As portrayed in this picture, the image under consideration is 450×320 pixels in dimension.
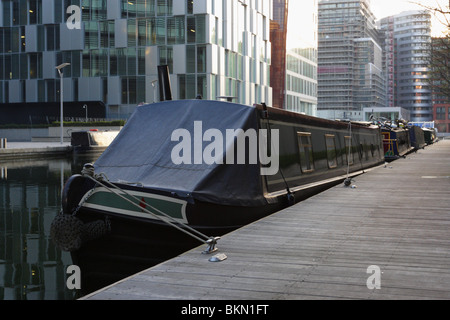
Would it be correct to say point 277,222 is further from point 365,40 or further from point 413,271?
point 365,40

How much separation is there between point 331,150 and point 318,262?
29.6 feet

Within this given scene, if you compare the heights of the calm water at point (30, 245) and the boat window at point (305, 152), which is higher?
the boat window at point (305, 152)

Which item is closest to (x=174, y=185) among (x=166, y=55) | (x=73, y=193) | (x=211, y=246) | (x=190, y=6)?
(x=73, y=193)

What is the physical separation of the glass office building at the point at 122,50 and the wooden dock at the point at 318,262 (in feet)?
147

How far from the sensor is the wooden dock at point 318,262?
4.81 meters

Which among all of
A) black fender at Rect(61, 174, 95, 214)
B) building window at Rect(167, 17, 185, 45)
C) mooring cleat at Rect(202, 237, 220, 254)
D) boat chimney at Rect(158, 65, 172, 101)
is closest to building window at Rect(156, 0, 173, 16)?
building window at Rect(167, 17, 185, 45)

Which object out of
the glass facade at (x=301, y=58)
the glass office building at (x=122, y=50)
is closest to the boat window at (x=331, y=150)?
the glass office building at (x=122, y=50)

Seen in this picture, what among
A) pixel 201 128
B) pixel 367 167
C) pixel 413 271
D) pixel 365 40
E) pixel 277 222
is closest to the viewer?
pixel 413 271

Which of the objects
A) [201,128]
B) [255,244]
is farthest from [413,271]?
[201,128]

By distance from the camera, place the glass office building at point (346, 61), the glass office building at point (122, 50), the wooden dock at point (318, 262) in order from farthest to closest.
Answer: the glass office building at point (346, 61) → the glass office building at point (122, 50) → the wooden dock at point (318, 262)

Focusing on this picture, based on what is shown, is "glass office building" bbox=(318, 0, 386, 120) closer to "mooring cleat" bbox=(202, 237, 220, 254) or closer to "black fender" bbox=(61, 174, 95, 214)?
"black fender" bbox=(61, 174, 95, 214)

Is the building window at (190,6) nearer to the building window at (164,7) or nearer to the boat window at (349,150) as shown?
the building window at (164,7)

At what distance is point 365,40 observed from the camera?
187 meters
